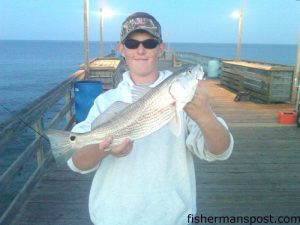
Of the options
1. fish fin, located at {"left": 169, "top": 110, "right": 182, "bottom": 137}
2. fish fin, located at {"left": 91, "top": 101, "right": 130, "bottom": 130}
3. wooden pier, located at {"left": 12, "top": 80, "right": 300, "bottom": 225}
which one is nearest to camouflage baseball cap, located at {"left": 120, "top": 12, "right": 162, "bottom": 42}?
fish fin, located at {"left": 91, "top": 101, "right": 130, "bottom": 130}

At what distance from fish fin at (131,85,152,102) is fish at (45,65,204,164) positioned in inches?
0.5

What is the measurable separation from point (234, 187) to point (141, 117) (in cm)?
359

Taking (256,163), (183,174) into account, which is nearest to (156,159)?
(183,174)

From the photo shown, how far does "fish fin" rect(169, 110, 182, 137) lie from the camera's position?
2287 mm

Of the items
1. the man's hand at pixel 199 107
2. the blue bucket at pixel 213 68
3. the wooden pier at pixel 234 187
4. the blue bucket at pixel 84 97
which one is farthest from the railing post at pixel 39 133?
the blue bucket at pixel 213 68

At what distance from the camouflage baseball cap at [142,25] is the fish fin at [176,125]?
2.22 ft

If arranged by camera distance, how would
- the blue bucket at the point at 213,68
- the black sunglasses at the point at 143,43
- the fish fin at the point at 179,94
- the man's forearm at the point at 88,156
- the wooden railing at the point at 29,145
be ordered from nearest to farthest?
the fish fin at the point at 179,94, the man's forearm at the point at 88,156, the black sunglasses at the point at 143,43, the wooden railing at the point at 29,145, the blue bucket at the point at 213,68

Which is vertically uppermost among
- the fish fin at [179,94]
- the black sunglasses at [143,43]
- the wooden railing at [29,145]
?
the black sunglasses at [143,43]

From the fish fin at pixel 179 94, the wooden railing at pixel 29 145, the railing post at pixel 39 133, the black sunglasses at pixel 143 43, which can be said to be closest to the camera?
the fish fin at pixel 179 94

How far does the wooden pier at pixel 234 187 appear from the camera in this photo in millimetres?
4625

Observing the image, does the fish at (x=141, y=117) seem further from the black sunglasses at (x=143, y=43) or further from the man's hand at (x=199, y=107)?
the black sunglasses at (x=143, y=43)

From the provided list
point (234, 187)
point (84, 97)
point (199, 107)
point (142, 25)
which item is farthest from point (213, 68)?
point (199, 107)

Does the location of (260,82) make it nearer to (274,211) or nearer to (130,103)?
(274,211)

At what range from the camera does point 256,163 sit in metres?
6.53
